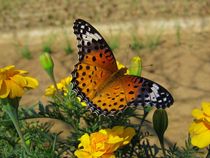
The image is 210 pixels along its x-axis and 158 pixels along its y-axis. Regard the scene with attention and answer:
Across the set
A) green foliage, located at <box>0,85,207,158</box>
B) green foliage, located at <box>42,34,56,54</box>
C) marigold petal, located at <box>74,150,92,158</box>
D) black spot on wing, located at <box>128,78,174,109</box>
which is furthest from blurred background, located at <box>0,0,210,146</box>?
marigold petal, located at <box>74,150,92,158</box>

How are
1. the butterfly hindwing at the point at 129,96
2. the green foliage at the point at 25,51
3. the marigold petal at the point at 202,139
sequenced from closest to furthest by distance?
1. the marigold petal at the point at 202,139
2. the butterfly hindwing at the point at 129,96
3. the green foliage at the point at 25,51

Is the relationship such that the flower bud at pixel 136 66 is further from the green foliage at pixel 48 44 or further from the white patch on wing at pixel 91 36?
the green foliage at pixel 48 44

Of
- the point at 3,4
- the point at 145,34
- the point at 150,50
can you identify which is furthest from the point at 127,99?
the point at 3,4

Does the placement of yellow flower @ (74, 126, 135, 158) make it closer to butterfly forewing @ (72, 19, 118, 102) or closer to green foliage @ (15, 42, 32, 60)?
butterfly forewing @ (72, 19, 118, 102)

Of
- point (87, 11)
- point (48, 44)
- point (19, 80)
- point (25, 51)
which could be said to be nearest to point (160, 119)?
point (19, 80)

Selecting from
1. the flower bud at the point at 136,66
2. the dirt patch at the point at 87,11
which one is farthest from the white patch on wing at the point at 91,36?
the dirt patch at the point at 87,11

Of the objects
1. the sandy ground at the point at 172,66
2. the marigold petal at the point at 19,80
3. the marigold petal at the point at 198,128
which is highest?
the marigold petal at the point at 19,80

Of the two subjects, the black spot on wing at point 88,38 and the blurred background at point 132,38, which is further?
the blurred background at point 132,38
